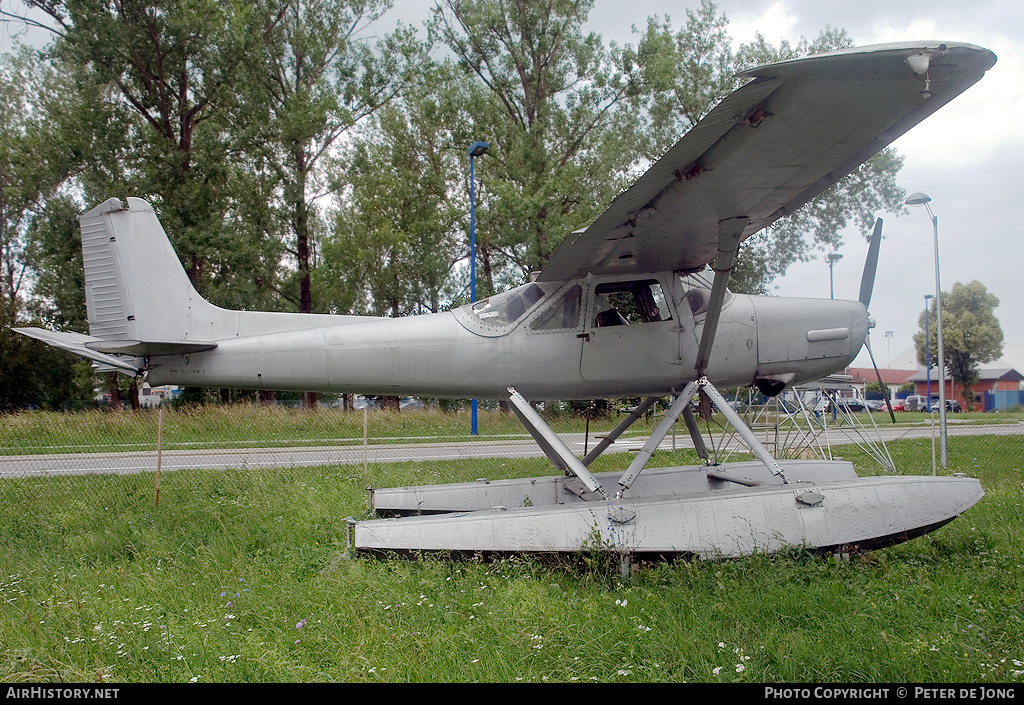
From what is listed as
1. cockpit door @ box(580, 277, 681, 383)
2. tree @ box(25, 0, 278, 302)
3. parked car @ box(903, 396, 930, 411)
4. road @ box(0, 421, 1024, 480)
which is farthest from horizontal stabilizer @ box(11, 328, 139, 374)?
parked car @ box(903, 396, 930, 411)

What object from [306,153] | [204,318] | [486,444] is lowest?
[486,444]

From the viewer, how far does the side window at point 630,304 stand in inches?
280

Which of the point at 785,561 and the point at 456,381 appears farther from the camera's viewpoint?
the point at 456,381

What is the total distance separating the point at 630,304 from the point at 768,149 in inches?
93.1

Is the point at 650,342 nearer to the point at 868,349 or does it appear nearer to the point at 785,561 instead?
the point at 785,561

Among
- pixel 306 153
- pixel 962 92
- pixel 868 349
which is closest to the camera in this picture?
pixel 962 92

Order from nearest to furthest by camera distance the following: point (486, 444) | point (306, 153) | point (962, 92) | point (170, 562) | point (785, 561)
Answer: point (962, 92), point (785, 561), point (170, 562), point (486, 444), point (306, 153)

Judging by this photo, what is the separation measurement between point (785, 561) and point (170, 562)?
5807 millimetres

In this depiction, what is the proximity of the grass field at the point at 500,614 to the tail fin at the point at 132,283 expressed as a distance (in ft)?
7.68

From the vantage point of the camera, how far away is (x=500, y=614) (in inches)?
189

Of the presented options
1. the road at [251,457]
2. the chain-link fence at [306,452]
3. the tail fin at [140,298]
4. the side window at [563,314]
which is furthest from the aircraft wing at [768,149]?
the road at [251,457]

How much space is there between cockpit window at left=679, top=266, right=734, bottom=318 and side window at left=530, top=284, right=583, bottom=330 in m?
1.20

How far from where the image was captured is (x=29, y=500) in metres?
10.3
